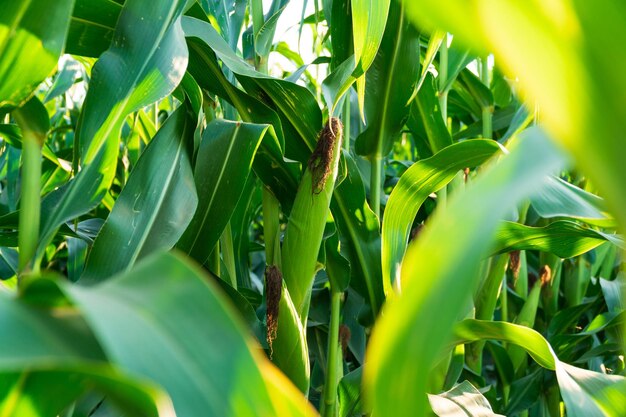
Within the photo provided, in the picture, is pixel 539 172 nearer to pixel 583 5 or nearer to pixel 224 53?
pixel 583 5

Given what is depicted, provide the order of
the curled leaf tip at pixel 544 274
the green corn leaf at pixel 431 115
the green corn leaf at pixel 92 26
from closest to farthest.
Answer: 1. the green corn leaf at pixel 92 26
2. the green corn leaf at pixel 431 115
3. the curled leaf tip at pixel 544 274

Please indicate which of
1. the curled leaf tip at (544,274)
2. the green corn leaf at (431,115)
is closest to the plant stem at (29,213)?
the green corn leaf at (431,115)

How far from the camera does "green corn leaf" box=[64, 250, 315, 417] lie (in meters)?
0.29

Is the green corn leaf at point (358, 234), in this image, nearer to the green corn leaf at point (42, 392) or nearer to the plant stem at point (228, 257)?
the plant stem at point (228, 257)

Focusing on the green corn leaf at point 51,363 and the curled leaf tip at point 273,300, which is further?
the curled leaf tip at point 273,300

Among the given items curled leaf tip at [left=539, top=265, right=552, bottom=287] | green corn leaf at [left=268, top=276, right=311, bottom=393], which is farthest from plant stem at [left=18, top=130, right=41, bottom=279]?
curled leaf tip at [left=539, top=265, right=552, bottom=287]

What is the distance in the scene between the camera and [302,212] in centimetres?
80

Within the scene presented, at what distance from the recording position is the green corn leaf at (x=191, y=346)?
0.95ft

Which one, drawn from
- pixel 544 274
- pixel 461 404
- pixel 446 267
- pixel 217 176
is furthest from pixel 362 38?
pixel 544 274

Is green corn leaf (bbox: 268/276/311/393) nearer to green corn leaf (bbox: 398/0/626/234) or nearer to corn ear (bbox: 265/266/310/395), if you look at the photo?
corn ear (bbox: 265/266/310/395)

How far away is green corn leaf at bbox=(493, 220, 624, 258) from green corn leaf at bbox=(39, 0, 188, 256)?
0.50m

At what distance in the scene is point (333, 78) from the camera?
0.80 m

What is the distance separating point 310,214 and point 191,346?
502 millimetres

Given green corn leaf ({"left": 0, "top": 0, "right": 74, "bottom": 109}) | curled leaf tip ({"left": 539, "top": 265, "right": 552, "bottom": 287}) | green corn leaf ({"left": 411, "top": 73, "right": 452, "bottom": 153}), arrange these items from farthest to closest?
curled leaf tip ({"left": 539, "top": 265, "right": 552, "bottom": 287})
green corn leaf ({"left": 411, "top": 73, "right": 452, "bottom": 153})
green corn leaf ({"left": 0, "top": 0, "right": 74, "bottom": 109})
